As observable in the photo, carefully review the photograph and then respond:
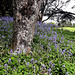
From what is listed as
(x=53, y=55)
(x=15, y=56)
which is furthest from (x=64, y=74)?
(x=15, y=56)

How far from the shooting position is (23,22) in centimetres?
391

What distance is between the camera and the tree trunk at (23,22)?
12.6 feet

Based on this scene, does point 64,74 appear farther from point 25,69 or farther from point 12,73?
point 12,73

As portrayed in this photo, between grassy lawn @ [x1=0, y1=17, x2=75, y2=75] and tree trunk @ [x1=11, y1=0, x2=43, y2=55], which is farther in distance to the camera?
tree trunk @ [x1=11, y1=0, x2=43, y2=55]

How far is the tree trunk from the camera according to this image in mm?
3844

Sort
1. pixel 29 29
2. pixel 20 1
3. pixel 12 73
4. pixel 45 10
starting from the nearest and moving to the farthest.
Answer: pixel 12 73
pixel 20 1
pixel 29 29
pixel 45 10

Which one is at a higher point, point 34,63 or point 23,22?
point 23,22

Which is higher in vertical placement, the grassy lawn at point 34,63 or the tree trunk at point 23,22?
the tree trunk at point 23,22

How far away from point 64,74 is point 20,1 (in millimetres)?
3015

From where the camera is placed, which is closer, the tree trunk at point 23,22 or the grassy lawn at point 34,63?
the grassy lawn at point 34,63

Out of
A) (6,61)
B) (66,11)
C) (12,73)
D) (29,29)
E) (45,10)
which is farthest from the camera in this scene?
(45,10)

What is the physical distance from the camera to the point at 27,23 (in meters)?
3.96

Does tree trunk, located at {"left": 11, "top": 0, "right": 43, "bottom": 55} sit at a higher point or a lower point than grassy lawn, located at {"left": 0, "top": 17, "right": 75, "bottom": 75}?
higher

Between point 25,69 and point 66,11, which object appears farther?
point 66,11
